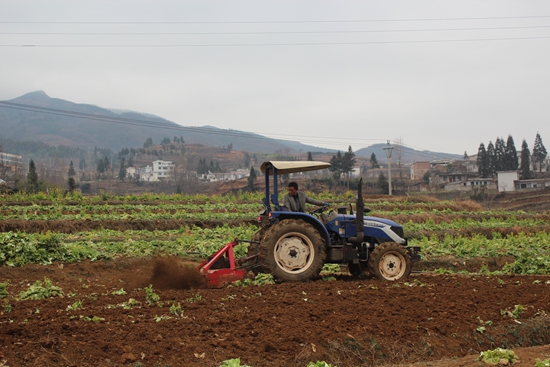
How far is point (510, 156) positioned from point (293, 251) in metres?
95.6

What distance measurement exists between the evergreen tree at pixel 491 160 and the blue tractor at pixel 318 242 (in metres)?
92.6

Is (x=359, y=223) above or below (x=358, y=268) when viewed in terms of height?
above

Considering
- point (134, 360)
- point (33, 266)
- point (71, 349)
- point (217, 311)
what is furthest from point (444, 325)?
point (33, 266)

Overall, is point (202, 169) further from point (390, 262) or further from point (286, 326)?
point (286, 326)

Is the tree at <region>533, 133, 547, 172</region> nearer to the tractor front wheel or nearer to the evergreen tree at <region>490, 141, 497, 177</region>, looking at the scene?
the evergreen tree at <region>490, 141, 497, 177</region>

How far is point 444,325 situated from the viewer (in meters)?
8.05

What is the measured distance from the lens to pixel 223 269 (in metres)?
10.8

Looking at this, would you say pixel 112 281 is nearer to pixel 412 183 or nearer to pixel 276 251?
pixel 276 251

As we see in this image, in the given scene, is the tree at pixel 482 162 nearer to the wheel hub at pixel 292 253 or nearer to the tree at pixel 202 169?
the tree at pixel 202 169

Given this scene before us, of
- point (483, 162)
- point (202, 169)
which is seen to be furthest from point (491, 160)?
point (202, 169)

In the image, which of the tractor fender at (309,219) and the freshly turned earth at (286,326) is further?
the tractor fender at (309,219)


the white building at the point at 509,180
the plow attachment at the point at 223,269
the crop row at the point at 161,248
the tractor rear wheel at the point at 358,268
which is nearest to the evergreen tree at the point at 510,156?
the white building at the point at 509,180

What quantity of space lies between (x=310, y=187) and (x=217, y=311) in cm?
6027

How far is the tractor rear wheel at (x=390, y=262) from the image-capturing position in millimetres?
11336
